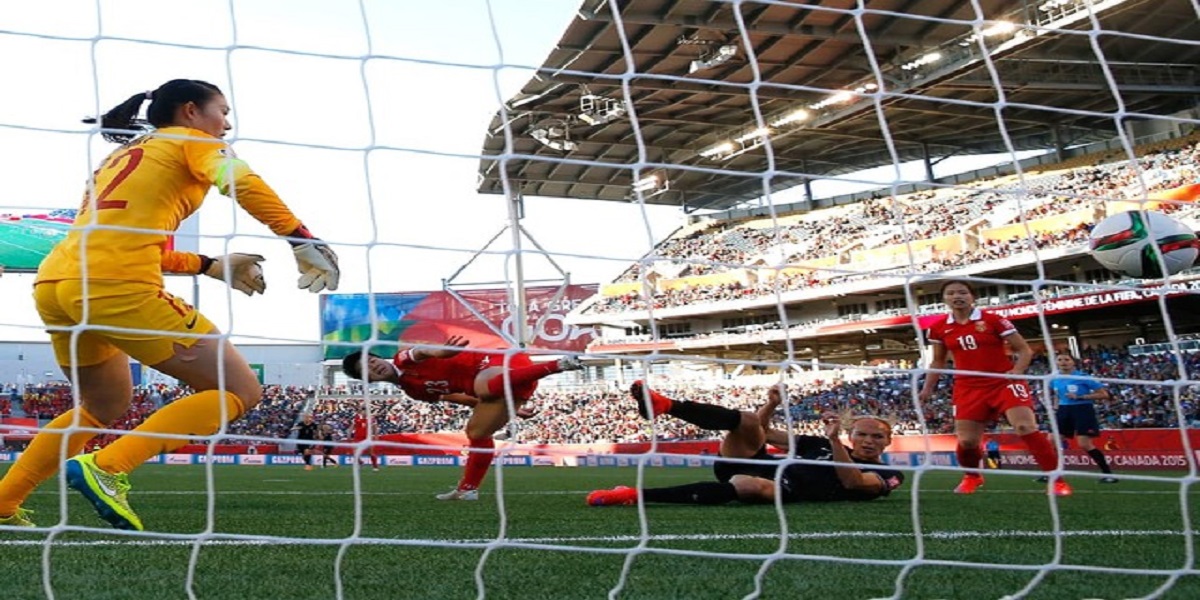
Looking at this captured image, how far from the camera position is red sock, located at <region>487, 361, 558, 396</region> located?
5.18 m

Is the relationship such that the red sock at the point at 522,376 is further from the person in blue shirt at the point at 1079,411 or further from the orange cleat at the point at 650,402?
the person in blue shirt at the point at 1079,411

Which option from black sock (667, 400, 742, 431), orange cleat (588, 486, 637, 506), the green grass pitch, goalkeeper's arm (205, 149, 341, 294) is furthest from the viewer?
orange cleat (588, 486, 637, 506)

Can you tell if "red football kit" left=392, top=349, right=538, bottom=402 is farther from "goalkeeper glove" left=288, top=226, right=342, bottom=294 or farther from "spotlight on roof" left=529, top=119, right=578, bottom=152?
"spotlight on roof" left=529, top=119, right=578, bottom=152

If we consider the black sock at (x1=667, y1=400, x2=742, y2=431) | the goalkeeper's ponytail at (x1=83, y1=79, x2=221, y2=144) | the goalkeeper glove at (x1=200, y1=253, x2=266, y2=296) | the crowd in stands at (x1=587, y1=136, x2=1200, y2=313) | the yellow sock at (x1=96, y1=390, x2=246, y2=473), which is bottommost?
the black sock at (x1=667, y1=400, x2=742, y2=431)

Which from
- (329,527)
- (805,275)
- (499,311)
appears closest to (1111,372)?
(805,275)

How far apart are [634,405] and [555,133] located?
771cm

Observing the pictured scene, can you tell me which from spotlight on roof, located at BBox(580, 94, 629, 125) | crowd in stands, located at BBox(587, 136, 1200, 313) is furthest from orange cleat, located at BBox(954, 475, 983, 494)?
spotlight on roof, located at BBox(580, 94, 629, 125)

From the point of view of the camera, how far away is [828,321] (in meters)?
28.1

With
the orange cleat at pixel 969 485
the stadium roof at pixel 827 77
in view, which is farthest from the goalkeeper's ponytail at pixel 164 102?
the stadium roof at pixel 827 77

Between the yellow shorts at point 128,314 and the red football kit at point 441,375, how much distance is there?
2681 mm

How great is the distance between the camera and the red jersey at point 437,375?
584cm

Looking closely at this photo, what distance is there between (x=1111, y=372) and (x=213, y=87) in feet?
74.8

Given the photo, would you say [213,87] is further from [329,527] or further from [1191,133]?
[1191,133]

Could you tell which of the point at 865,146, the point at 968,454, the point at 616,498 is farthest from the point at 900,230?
the point at 616,498
